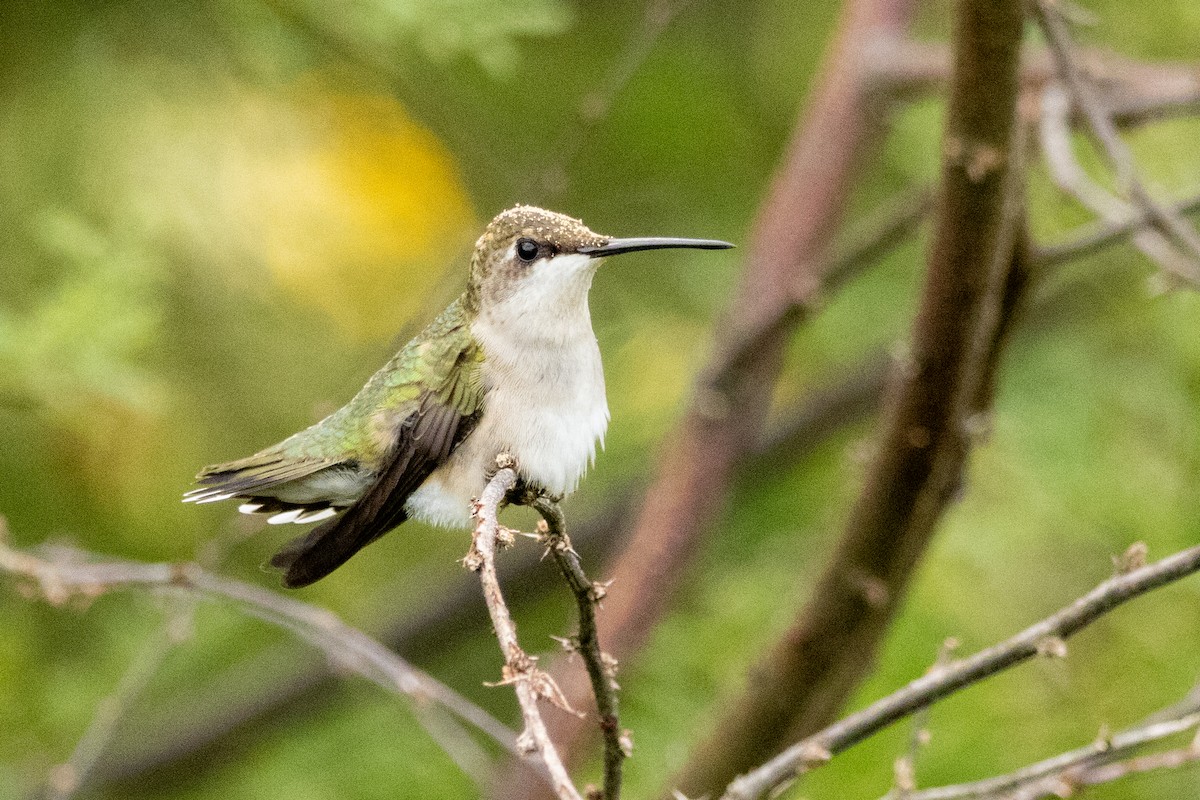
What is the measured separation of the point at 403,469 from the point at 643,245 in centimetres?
57

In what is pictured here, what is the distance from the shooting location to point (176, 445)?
5488 millimetres

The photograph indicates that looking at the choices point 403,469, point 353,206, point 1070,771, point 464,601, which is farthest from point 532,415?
point 353,206

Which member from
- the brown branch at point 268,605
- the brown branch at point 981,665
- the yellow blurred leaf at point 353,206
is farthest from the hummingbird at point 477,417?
the yellow blurred leaf at point 353,206

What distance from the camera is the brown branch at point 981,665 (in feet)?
6.09

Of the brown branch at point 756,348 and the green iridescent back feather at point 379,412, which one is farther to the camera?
the brown branch at point 756,348

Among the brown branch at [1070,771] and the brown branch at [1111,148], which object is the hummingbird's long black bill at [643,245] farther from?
the brown branch at [1111,148]

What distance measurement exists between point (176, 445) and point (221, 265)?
0.73 meters

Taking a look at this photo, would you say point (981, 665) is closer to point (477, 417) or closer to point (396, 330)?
point (477, 417)

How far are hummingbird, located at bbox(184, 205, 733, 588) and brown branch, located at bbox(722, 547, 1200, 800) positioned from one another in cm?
62

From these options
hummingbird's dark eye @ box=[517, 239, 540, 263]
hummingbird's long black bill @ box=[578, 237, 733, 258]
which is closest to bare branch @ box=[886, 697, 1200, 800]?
hummingbird's long black bill @ box=[578, 237, 733, 258]

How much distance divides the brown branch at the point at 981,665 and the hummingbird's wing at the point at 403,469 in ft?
2.42

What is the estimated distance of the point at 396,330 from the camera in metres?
4.08

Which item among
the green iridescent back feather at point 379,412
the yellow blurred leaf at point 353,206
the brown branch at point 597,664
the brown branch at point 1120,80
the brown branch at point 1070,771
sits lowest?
the brown branch at point 1070,771

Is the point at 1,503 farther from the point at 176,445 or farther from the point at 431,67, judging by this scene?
the point at 431,67
